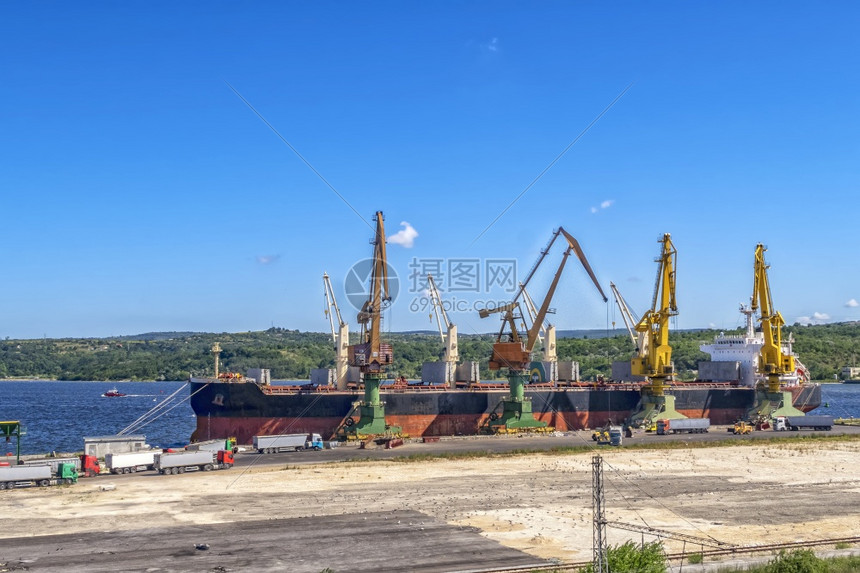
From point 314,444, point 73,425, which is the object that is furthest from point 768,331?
→ point 73,425

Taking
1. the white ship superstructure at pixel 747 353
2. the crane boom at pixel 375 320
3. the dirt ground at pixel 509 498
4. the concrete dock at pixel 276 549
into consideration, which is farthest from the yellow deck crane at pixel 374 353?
the white ship superstructure at pixel 747 353

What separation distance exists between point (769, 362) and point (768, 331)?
3.80 meters

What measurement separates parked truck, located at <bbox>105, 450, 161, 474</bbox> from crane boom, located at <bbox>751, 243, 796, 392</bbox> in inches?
2900

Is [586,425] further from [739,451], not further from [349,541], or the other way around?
[349,541]

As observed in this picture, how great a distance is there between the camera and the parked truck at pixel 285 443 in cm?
6744

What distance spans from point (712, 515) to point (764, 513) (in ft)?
10.0

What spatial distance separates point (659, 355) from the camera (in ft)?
309

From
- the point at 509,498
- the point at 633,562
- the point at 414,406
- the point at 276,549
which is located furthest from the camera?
the point at 414,406

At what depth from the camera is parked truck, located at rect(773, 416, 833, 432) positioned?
91125 millimetres

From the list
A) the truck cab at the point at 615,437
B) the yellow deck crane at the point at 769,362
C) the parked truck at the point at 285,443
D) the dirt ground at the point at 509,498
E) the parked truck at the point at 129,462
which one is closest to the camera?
the dirt ground at the point at 509,498

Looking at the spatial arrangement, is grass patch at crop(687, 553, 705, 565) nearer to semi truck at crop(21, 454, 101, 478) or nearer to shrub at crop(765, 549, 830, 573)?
shrub at crop(765, 549, 830, 573)

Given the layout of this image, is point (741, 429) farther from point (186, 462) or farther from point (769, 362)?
point (186, 462)

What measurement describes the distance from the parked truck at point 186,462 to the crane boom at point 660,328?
52.8m

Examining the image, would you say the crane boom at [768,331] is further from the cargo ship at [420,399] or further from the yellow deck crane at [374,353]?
the yellow deck crane at [374,353]
